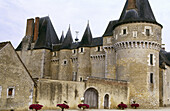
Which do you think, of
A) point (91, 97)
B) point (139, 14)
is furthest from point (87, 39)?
point (91, 97)

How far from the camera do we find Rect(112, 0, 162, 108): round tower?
26375 mm

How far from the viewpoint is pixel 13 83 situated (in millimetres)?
17875

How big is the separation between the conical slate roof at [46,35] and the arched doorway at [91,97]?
19.0 m

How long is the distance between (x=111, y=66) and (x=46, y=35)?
1578 centimetres

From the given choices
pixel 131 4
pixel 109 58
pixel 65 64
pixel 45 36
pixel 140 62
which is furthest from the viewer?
pixel 45 36

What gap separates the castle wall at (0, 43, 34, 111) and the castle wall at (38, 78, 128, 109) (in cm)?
113

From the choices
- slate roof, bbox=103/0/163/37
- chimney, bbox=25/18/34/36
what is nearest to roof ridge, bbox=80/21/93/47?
slate roof, bbox=103/0/163/37

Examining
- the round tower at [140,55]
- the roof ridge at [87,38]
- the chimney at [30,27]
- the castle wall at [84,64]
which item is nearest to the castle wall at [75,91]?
the round tower at [140,55]

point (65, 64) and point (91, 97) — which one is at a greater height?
point (65, 64)

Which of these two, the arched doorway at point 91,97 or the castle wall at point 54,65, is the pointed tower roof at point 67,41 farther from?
the arched doorway at point 91,97

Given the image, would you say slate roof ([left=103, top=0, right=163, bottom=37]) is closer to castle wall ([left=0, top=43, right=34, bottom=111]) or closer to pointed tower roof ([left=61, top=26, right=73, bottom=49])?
pointed tower roof ([left=61, top=26, right=73, bottom=49])

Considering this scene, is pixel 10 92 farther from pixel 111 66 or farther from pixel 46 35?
pixel 46 35

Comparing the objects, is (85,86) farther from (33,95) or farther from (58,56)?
(58,56)

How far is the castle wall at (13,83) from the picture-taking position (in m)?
17.2
